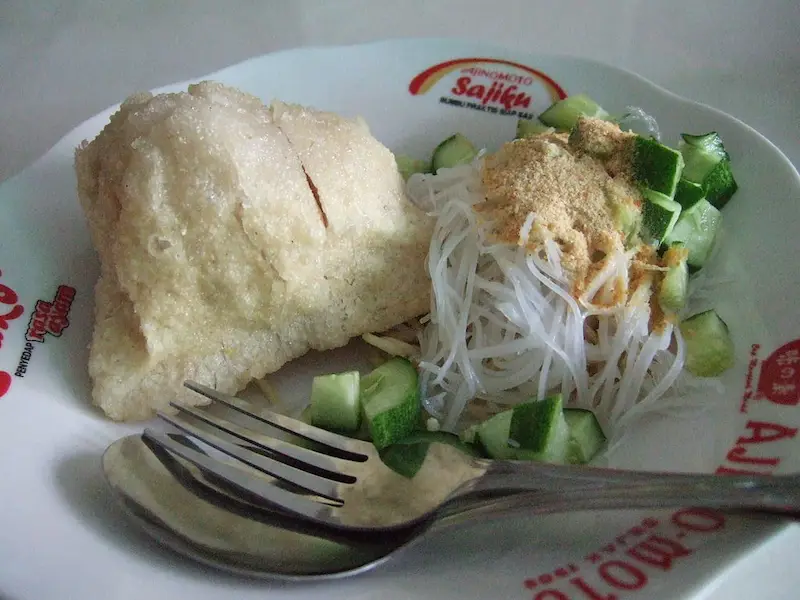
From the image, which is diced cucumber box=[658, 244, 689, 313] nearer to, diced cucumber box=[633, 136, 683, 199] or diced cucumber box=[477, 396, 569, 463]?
diced cucumber box=[633, 136, 683, 199]

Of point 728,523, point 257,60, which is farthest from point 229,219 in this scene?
point 728,523

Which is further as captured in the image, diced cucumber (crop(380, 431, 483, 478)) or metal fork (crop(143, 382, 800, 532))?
diced cucumber (crop(380, 431, 483, 478))

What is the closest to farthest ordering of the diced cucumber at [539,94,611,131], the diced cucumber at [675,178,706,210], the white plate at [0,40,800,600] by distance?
1. the white plate at [0,40,800,600]
2. the diced cucumber at [675,178,706,210]
3. the diced cucumber at [539,94,611,131]

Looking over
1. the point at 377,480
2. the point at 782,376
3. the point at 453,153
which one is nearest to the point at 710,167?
the point at 782,376

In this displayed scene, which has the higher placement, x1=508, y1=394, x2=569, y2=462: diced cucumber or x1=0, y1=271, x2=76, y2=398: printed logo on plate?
x1=508, y1=394, x2=569, y2=462: diced cucumber

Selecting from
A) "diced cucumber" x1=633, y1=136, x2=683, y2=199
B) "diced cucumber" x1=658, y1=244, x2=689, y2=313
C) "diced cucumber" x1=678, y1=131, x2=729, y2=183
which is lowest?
"diced cucumber" x1=658, y1=244, x2=689, y2=313

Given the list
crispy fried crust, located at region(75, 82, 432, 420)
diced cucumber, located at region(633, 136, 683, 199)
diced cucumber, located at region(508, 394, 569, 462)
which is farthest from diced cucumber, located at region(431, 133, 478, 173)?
diced cucumber, located at region(508, 394, 569, 462)

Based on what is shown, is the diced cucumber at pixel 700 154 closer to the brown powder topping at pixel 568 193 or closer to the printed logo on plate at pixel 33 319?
the brown powder topping at pixel 568 193
